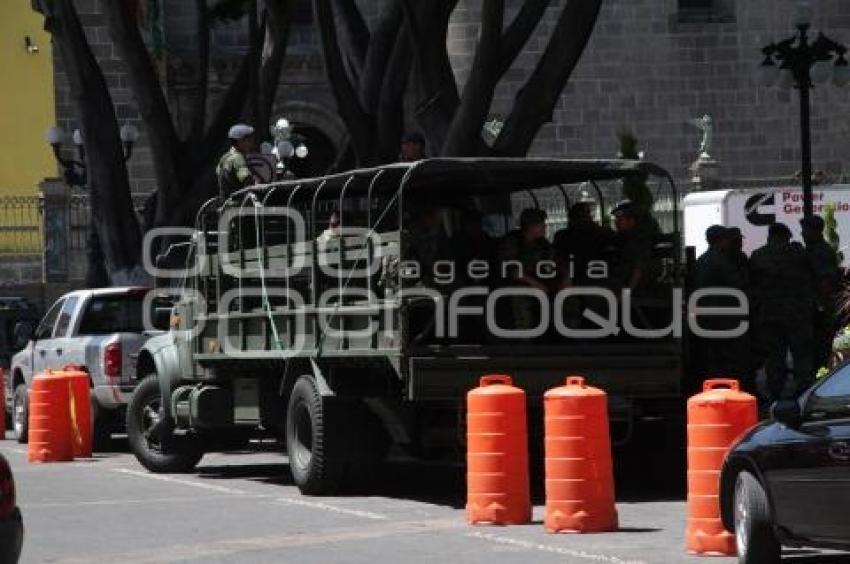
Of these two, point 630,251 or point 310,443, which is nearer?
point 310,443

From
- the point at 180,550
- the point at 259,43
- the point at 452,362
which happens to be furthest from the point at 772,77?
the point at 180,550

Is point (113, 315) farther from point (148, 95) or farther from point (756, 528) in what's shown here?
point (756, 528)

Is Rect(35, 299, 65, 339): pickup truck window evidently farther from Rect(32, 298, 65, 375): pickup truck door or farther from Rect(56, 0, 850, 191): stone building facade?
Rect(56, 0, 850, 191): stone building facade

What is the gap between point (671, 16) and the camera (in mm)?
53875

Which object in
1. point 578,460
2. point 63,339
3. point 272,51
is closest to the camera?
point 578,460

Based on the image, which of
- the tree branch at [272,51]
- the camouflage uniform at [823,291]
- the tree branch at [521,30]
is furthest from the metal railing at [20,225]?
the camouflage uniform at [823,291]

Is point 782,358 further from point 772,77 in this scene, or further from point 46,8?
point 46,8

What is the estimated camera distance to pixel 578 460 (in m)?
14.3

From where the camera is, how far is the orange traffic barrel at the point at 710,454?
13.2 meters

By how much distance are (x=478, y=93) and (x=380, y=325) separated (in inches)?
280

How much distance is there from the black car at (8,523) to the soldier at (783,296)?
12350mm

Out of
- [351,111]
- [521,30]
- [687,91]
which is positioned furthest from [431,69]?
[687,91]

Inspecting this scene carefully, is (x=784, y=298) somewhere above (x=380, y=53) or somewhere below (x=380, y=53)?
below

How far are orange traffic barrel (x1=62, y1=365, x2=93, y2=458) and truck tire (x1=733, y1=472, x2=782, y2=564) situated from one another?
11585mm
